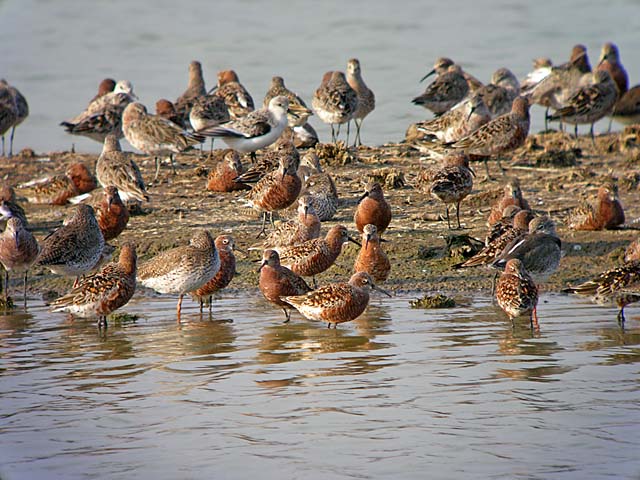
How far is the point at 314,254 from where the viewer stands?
40.8 feet

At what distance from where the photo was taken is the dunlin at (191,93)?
20625 millimetres

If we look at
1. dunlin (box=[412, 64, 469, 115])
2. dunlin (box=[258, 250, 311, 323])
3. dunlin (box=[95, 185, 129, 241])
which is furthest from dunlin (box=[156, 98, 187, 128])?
dunlin (box=[258, 250, 311, 323])

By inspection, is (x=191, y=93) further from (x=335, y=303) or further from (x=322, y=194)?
(x=335, y=303)

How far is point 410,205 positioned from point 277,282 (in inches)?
194

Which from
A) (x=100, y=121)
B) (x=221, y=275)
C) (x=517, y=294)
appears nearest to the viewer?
(x=517, y=294)

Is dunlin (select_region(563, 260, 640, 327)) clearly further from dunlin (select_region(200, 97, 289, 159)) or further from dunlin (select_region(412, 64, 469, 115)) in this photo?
dunlin (select_region(412, 64, 469, 115))

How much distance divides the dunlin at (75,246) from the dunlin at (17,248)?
0.53 feet

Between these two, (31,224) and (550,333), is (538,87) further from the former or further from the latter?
(550,333)

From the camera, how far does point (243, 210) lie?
16.0 metres

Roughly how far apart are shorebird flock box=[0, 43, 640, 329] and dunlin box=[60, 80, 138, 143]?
0.03m

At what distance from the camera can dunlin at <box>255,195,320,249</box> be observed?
43.7 ft

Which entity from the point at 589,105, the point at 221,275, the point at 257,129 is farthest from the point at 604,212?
the point at 589,105

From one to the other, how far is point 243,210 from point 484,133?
4.08m

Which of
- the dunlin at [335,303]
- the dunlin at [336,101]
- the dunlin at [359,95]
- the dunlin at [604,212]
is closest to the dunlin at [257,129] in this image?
the dunlin at [336,101]
